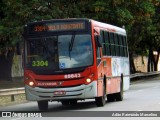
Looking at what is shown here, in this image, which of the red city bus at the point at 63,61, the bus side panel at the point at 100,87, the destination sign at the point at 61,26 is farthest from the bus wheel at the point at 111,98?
the destination sign at the point at 61,26

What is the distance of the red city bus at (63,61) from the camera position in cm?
1834

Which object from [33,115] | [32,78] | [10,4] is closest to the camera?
[33,115]

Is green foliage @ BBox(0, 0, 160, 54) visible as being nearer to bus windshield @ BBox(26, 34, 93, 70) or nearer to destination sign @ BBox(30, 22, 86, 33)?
destination sign @ BBox(30, 22, 86, 33)

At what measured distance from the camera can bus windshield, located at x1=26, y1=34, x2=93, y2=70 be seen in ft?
60.7

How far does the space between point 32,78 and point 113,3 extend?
1477 cm

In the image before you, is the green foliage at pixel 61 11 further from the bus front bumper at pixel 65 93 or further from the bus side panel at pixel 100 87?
the bus front bumper at pixel 65 93

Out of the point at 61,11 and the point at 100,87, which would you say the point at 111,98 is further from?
the point at 61,11

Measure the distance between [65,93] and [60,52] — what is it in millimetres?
1433

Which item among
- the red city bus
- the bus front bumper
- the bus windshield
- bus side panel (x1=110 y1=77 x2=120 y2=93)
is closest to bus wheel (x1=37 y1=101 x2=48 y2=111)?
the red city bus

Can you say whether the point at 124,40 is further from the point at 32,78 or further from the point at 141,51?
the point at 141,51

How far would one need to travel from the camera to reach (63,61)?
18.5 metres

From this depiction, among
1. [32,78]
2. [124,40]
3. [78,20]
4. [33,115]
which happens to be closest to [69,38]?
[78,20]

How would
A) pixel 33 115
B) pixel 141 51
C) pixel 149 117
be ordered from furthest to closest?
pixel 141 51
pixel 33 115
pixel 149 117

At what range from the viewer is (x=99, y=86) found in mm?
19094
